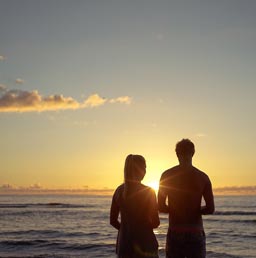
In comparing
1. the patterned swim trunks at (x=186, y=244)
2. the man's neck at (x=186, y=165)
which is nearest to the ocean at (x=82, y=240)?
the patterned swim trunks at (x=186, y=244)

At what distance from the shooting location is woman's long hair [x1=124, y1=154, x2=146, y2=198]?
188 inches

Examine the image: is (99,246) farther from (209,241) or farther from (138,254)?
(138,254)

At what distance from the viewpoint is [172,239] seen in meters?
4.96

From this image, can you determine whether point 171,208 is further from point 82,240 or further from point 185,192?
point 82,240

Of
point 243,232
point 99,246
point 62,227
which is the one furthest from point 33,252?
point 243,232

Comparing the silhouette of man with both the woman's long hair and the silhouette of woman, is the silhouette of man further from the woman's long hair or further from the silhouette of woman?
the woman's long hair

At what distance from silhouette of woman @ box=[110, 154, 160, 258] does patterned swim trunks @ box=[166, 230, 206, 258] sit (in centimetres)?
19

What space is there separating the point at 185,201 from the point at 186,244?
451 millimetres

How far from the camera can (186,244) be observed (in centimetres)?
492

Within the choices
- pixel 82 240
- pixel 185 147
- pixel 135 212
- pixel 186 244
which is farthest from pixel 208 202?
pixel 82 240

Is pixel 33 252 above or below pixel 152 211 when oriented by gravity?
below

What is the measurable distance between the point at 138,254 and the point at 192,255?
1.83 feet

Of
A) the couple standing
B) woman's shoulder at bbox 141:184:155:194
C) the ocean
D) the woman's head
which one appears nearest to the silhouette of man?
the couple standing

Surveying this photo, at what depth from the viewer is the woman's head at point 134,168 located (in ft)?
15.7
